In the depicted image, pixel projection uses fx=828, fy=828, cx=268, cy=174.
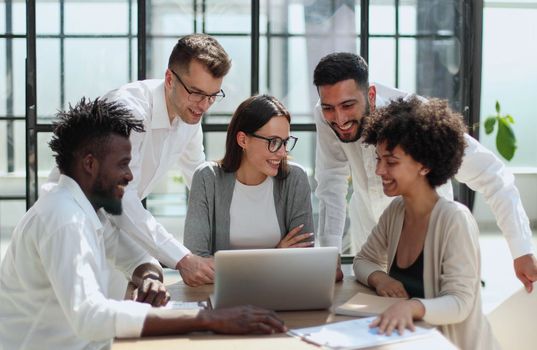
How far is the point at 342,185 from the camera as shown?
347cm

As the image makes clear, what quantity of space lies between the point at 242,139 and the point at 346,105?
404 millimetres

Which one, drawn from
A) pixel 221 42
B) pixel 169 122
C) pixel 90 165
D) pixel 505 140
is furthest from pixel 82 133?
pixel 505 140

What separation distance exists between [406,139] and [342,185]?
1061mm

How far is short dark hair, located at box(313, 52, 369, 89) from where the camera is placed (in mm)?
3041

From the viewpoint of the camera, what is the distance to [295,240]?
2959mm

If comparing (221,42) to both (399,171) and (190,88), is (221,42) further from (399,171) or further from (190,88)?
(399,171)

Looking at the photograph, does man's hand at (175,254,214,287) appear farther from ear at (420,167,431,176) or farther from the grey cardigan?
ear at (420,167,431,176)

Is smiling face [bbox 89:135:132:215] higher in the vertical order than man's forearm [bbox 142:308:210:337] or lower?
higher

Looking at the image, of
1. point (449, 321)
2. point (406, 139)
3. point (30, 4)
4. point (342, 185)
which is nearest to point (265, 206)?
point (342, 185)

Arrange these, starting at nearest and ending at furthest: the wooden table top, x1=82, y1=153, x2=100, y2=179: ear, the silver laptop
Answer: the wooden table top, the silver laptop, x1=82, y1=153, x2=100, y2=179: ear

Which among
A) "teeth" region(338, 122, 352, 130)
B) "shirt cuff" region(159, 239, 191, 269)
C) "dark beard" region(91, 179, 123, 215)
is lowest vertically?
"shirt cuff" region(159, 239, 191, 269)

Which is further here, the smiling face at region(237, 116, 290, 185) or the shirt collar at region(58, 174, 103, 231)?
the smiling face at region(237, 116, 290, 185)

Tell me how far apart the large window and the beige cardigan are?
1.96 metres

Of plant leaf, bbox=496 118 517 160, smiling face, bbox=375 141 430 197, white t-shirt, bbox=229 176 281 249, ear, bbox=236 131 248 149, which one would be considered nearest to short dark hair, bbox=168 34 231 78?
ear, bbox=236 131 248 149
